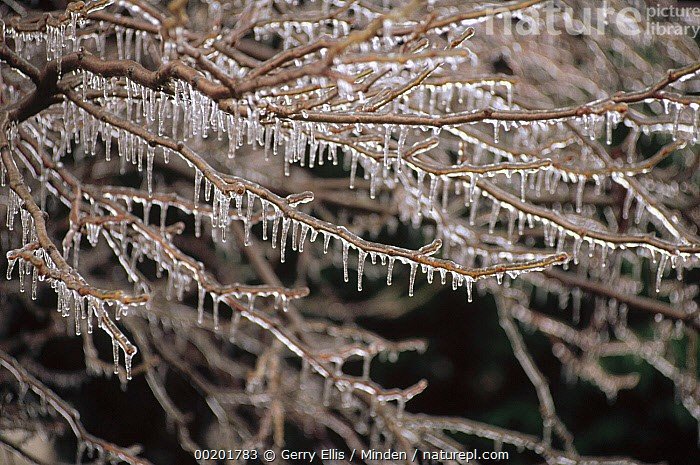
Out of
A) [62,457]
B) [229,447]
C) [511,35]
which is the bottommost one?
[62,457]

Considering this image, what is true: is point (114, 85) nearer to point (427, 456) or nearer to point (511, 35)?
point (427, 456)

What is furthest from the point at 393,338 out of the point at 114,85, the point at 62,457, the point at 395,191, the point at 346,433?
the point at 114,85

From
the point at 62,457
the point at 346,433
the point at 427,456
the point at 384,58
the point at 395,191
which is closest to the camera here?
the point at 384,58

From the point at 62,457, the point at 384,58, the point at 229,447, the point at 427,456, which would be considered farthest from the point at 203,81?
the point at 62,457

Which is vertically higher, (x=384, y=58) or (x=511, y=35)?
(x=511, y=35)

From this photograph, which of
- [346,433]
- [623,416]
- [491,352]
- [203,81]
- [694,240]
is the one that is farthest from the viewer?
[491,352]

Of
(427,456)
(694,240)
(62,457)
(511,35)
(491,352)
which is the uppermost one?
(511,35)

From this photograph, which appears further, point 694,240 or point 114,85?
point 694,240

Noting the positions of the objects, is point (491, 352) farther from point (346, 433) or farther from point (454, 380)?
point (346, 433)

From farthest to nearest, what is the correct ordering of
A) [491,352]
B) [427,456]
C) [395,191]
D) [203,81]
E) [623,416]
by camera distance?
[491,352] < [623,416] < [395,191] < [427,456] < [203,81]
